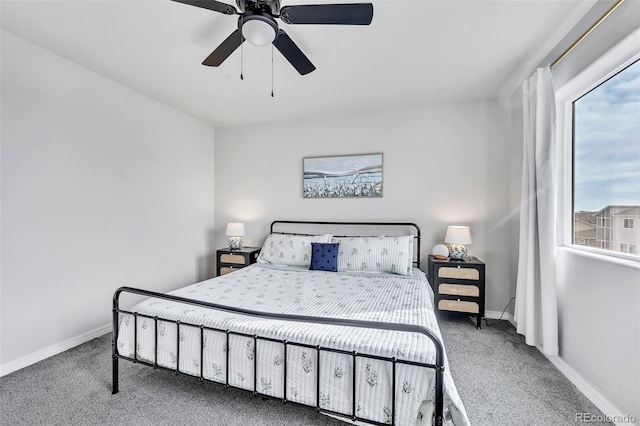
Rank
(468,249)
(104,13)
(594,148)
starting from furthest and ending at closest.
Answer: (468,249), (594,148), (104,13)

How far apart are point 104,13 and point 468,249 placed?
4.12 m

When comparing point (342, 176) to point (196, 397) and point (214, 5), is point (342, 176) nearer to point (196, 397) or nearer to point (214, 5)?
point (214, 5)

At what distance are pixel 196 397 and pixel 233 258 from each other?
216cm

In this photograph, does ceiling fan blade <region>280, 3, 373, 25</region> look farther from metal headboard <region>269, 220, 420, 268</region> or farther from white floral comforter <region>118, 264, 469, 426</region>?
A: metal headboard <region>269, 220, 420, 268</region>

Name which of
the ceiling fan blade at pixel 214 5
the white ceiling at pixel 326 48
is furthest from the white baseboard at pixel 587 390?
the ceiling fan blade at pixel 214 5

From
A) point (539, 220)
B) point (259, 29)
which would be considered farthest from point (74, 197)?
point (539, 220)

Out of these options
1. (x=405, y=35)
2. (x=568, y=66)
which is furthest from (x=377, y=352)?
(x=568, y=66)

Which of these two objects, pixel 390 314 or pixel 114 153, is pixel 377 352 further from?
pixel 114 153

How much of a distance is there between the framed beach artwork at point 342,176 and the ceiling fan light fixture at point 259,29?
238 cm

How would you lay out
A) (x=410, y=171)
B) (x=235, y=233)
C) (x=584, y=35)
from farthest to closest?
(x=235, y=233), (x=410, y=171), (x=584, y=35)

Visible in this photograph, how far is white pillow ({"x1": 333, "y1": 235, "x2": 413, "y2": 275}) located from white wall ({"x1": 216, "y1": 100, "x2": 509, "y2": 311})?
2.00ft

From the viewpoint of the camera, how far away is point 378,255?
3.21 metres

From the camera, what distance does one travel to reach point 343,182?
4.00 m

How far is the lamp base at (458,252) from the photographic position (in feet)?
10.7
